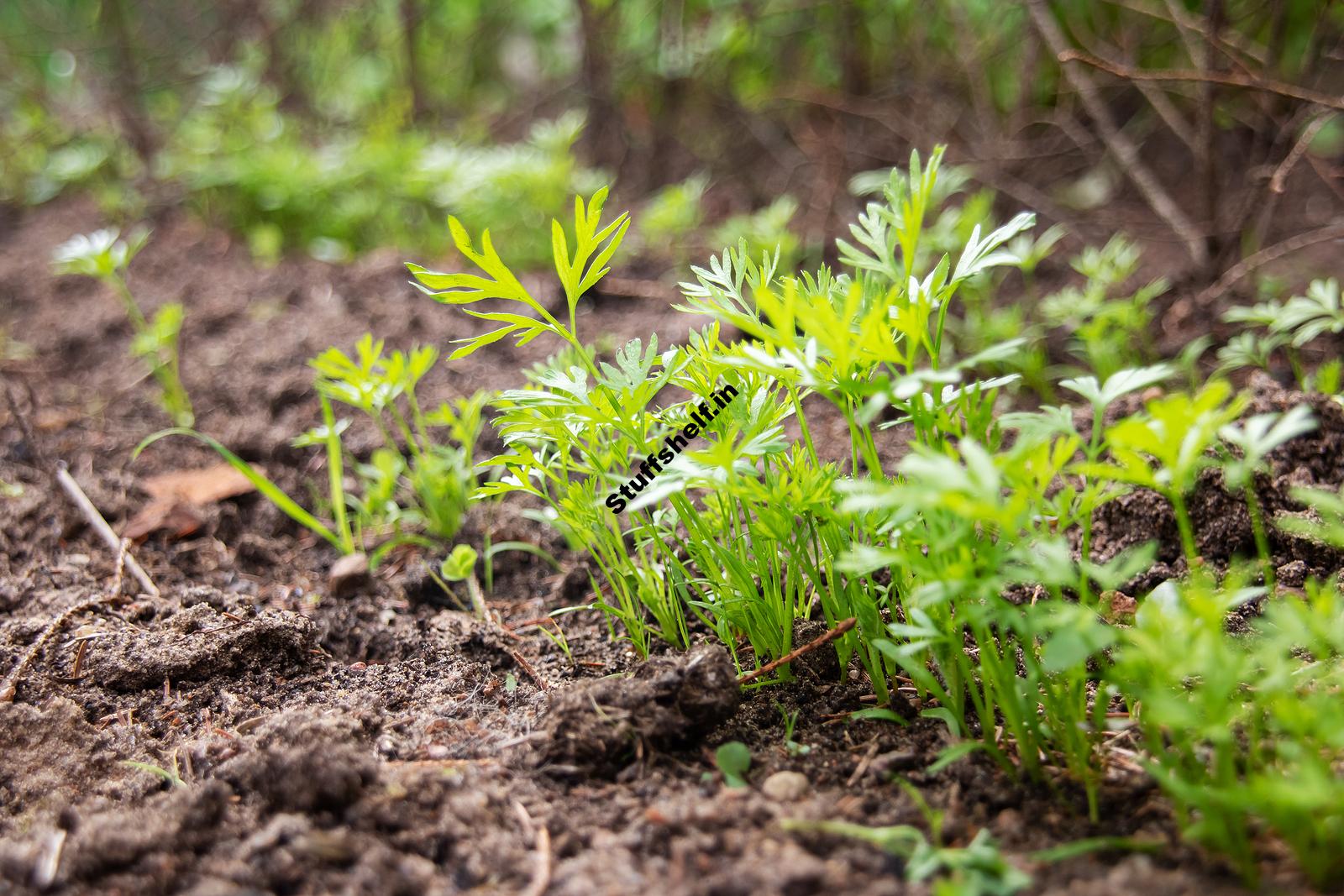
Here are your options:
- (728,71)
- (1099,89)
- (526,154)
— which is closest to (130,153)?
(526,154)

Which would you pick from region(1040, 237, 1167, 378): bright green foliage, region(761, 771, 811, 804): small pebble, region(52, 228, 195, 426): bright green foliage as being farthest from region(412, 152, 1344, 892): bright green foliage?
region(52, 228, 195, 426): bright green foliage

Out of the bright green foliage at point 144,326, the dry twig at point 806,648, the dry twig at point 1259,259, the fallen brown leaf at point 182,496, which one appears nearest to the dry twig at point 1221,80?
the dry twig at point 1259,259

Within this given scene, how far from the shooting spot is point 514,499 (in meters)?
2.30

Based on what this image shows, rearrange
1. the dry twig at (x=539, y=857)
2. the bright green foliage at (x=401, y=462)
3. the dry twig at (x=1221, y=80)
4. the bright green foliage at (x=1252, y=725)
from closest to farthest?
the bright green foliage at (x=1252, y=725), the dry twig at (x=539, y=857), the bright green foliage at (x=401, y=462), the dry twig at (x=1221, y=80)

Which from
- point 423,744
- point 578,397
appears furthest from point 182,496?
point 578,397

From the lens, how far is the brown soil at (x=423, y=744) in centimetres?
112

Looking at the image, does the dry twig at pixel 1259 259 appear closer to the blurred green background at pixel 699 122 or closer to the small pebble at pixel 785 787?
the blurred green background at pixel 699 122

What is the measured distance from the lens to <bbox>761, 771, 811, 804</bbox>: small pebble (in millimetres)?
1229

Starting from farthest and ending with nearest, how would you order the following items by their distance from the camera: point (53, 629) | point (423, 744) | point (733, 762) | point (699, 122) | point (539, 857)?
point (699, 122)
point (53, 629)
point (423, 744)
point (733, 762)
point (539, 857)

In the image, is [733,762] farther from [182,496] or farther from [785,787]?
[182,496]

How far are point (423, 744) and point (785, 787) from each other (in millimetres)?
544

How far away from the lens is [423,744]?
1.41m

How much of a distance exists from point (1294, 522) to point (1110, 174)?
3.50 m

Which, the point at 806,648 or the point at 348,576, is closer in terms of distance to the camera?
the point at 806,648
